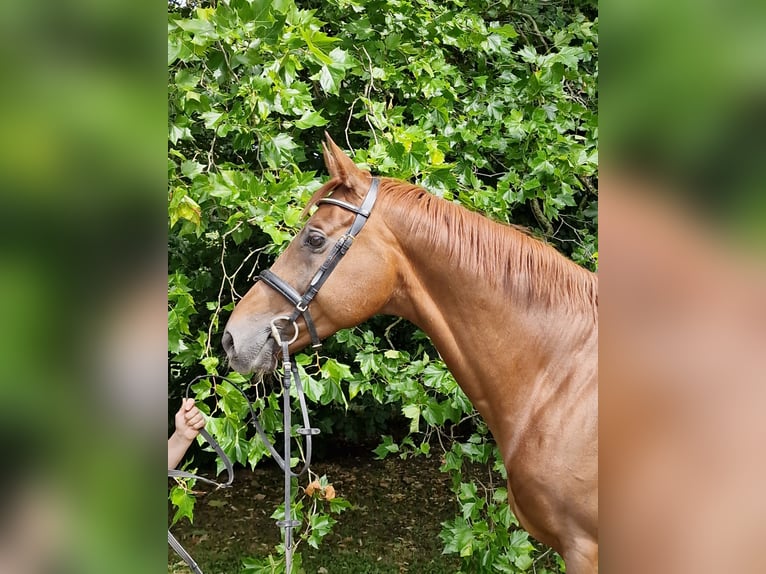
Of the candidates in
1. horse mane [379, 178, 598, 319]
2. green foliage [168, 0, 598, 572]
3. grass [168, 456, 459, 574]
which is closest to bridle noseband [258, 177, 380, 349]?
horse mane [379, 178, 598, 319]


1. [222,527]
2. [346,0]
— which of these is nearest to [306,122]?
[346,0]

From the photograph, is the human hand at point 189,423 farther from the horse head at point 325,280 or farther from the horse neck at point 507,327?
the horse neck at point 507,327

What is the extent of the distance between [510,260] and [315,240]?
0.54 metres

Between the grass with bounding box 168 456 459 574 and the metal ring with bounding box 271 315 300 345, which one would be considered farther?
the grass with bounding box 168 456 459 574

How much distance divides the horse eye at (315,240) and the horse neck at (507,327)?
0.87 ft

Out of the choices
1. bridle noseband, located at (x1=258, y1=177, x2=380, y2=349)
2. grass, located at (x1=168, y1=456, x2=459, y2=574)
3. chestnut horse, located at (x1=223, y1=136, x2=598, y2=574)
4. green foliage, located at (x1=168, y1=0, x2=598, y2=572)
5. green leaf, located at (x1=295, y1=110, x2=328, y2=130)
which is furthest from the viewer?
grass, located at (x1=168, y1=456, x2=459, y2=574)

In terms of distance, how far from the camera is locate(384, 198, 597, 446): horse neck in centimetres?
164

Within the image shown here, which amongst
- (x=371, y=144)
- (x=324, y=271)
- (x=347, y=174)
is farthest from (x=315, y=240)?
(x=371, y=144)

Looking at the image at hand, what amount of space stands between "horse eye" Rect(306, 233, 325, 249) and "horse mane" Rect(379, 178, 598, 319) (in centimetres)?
24

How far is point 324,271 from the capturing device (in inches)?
67.7

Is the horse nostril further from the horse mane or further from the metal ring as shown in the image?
the horse mane
